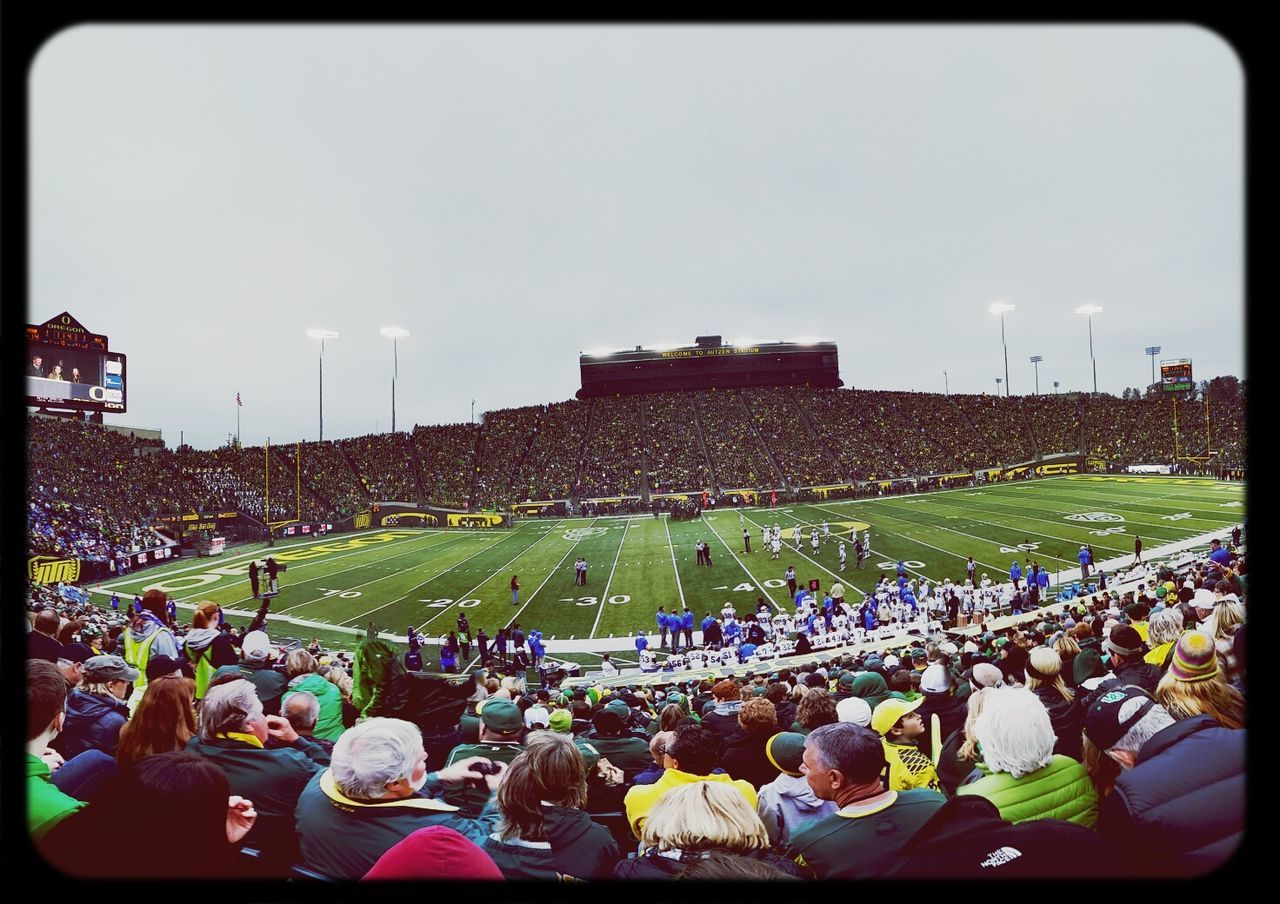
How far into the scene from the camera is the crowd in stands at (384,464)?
38344 mm

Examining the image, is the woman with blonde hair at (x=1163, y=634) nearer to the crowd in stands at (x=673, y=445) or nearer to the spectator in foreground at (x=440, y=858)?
the spectator in foreground at (x=440, y=858)

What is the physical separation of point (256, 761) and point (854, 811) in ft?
6.87

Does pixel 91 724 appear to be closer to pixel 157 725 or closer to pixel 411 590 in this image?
pixel 157 725

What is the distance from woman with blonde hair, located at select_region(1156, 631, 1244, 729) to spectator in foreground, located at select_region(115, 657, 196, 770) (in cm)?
368

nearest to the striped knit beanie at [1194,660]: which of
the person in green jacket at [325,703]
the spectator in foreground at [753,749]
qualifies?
the spectator in foreground at [753,749]

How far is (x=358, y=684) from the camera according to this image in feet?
10.2

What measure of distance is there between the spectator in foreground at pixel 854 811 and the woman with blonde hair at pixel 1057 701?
116 centimetres

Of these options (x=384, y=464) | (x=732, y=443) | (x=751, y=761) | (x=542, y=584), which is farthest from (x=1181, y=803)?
(x=384, y=464)

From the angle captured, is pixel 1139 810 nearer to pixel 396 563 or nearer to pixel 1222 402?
pixel 396 563

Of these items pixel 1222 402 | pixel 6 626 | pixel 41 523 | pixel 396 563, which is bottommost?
pixel 396 563

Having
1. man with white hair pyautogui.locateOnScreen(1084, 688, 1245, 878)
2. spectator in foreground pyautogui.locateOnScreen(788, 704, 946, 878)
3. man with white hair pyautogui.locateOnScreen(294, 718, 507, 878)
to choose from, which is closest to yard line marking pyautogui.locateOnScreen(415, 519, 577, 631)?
man with white hair pyautogui.locateOnScreen(294, 718, 507, 878)

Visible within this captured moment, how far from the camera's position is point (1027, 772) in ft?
6.82

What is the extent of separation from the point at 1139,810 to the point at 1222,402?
46241 mm

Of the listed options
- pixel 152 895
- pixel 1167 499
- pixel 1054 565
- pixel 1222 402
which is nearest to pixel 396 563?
pixel 1054 565
